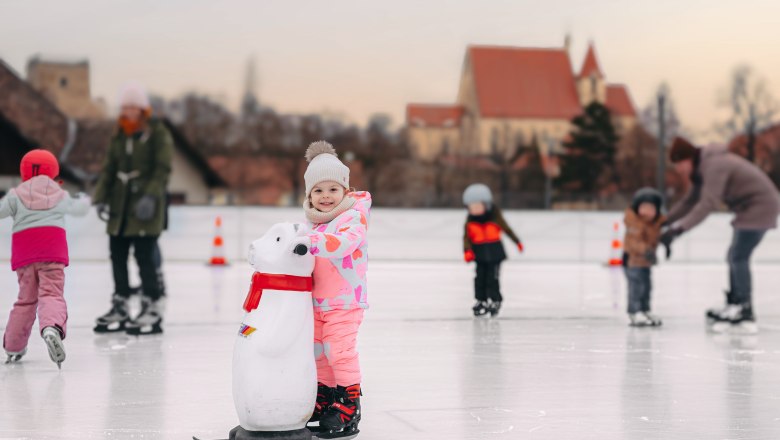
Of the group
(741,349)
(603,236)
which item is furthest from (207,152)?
(741,349)

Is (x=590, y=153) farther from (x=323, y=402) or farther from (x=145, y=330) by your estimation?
(x=323, y=402)

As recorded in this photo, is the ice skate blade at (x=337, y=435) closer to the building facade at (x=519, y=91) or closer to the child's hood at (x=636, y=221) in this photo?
the child's hood at (x=636, y=221)

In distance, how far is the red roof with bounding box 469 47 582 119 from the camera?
98.1 m

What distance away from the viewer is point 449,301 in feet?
40.4

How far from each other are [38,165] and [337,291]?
284 cm

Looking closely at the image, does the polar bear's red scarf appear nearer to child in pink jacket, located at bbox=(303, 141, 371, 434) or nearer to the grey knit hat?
child in pink jacket, located at bbox=(303, 141, 371, 434)

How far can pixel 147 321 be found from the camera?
8.67m

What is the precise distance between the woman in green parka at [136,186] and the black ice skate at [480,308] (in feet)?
10.2

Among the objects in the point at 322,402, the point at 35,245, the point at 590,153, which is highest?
the point at 590,153

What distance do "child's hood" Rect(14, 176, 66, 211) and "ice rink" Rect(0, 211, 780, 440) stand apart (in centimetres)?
93

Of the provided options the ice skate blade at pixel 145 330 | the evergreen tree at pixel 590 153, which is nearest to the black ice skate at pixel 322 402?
the ice skate blade at pixel 145 330

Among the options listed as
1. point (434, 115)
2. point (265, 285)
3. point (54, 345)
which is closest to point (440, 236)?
point (54, 345)

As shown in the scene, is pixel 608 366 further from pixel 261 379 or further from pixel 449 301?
pixel 449 301

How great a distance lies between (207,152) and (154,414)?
5086 centimetres
